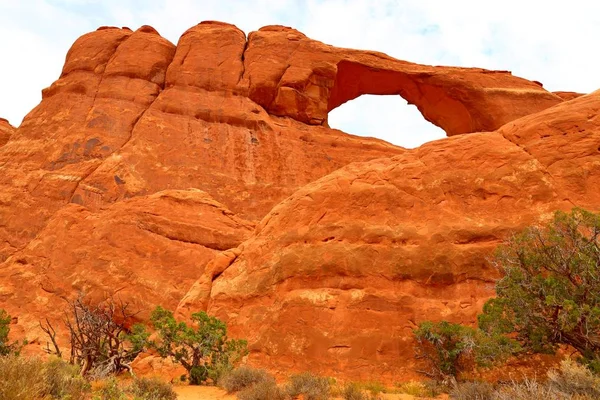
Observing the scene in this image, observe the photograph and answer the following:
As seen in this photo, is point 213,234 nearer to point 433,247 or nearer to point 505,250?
point 433,247

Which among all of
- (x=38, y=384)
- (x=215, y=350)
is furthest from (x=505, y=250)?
(x=38, y=384)

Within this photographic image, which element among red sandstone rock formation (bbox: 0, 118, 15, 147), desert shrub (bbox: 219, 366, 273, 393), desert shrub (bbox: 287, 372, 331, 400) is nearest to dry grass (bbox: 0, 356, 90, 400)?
desert shrub (bbox: 219, 366, 273, 393)

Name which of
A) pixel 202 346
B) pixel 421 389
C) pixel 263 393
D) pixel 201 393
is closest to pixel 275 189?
pixel 202 346

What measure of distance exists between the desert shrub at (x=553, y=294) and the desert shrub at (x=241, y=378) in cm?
503

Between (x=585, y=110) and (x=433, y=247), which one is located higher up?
(x=585, y=110)

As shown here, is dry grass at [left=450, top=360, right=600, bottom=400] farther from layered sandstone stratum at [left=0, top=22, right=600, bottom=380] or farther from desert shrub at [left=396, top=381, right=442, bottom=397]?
layered sandstone stratum at [left=0, top=22, right=600, bottom=380]

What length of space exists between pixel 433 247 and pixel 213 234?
37.9 feet

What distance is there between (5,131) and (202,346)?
33851mm

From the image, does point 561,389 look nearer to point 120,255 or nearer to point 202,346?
point 202,346

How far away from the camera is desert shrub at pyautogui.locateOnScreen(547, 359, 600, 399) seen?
Answer: 22.5 feet

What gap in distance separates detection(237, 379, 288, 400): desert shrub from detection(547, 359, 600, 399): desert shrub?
188 inches

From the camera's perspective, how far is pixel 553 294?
883cm

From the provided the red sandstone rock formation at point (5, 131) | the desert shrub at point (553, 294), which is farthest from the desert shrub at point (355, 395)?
the red sandstone rock formation at point (5, 131)

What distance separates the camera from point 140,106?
30.2m
